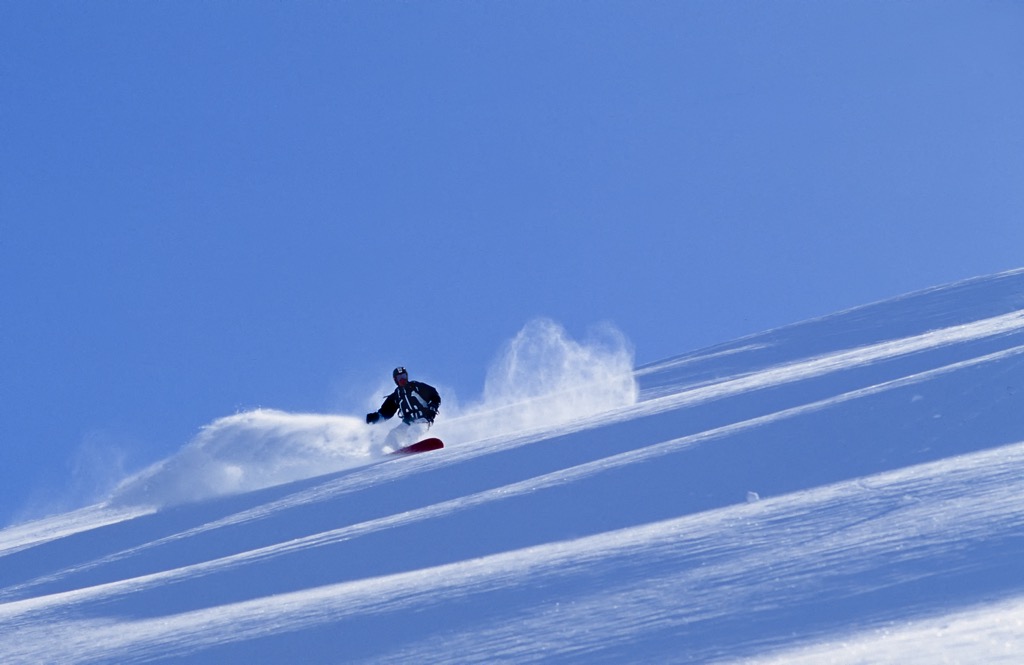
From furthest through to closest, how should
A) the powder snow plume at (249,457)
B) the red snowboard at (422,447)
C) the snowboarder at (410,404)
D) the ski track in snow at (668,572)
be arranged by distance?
the snowboarder at (410,404), the red snowboard at (422,447), the powder snow plume at (249,457), the ski track in snow at (668,572)

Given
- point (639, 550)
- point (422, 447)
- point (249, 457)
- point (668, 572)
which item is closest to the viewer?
point (668, 572)

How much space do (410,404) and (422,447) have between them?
4.60 ft

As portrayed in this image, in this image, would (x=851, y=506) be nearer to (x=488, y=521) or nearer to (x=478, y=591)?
(x=478, y=591)

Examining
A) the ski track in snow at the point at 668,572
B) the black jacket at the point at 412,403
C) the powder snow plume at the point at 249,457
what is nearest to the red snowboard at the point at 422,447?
the powder snow plume at the point at 249,457

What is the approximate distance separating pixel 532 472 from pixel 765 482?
300 cm

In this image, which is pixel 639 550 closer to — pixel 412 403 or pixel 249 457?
pixel 249 457

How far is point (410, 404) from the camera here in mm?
15391

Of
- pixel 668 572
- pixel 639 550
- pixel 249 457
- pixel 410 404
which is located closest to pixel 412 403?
pixel 410 404

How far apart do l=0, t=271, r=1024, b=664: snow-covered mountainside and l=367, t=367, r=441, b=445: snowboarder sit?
4200 millimetres

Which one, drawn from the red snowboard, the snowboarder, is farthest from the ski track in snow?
the snowboarder

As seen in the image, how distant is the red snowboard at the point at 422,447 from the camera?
46.0 ft

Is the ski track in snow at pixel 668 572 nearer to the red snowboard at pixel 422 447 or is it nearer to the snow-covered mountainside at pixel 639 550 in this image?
the snow-covered mountainside at pixel 639 550

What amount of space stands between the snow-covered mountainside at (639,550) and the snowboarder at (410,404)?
4.20m

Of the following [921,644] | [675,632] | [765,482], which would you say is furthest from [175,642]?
[921,644]
